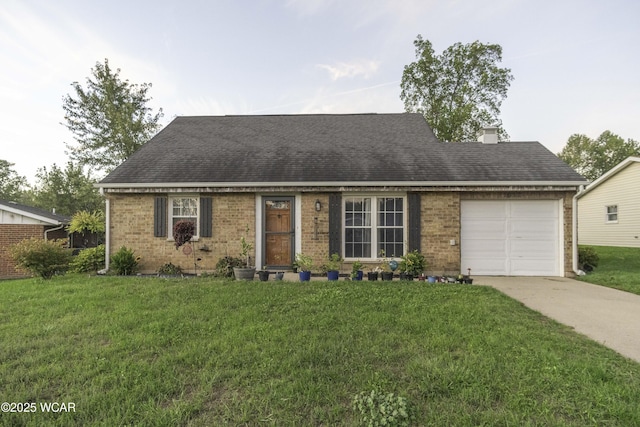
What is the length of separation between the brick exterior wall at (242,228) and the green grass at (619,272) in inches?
104

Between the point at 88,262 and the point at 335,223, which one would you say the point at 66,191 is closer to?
the point at 88,262

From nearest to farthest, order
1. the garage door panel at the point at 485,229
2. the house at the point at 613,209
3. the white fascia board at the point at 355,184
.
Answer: the white fascia board at the point at 355,184, the garage door panel at the point at 485,229, the house at the point at 613,209

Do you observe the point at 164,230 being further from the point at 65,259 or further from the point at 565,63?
the point at 565,63

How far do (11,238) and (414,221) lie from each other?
1654cm

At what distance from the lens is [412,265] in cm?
822

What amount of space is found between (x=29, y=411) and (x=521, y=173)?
36.8ft

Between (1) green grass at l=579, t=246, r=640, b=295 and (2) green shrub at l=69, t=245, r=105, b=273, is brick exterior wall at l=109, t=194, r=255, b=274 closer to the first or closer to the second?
(2) green shrub at l=69, t=245, r=105, b=273

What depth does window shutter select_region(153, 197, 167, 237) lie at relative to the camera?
9297mm

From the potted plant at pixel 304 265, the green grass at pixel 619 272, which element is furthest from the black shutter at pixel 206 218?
the green grass at pixel 619 272

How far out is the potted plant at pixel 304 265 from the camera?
789 cm

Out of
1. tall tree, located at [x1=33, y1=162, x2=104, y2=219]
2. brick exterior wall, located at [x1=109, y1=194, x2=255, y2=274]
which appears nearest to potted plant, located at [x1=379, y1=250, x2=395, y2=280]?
brick exterior wall, located at [x1=109, y1=194, x2=255, y2=274]

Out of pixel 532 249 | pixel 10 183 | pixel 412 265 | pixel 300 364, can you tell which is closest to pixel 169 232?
pixel 412 265

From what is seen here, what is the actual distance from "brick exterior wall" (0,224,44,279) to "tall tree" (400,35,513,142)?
74.0 ft

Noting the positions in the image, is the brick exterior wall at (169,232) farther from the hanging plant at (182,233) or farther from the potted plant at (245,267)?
the hanging plant at (182,233)
